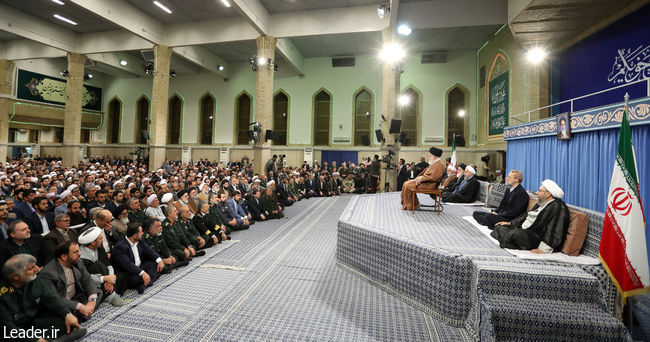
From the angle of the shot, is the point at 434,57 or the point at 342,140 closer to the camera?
the point at 434,57

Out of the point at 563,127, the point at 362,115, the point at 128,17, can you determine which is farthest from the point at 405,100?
the point at 128,17

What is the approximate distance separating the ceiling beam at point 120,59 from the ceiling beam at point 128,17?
4084 millimetres

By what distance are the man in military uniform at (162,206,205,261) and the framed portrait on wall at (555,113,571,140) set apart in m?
5.32

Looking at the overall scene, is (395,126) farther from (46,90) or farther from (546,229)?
(46,90)

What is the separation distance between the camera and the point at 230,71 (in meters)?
15.2

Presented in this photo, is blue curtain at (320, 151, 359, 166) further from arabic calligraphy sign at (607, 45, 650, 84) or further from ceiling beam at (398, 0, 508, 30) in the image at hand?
arabic calligraphy sign at (607, 45, 650, 84)

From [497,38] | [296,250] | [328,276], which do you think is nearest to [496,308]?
[328,276]

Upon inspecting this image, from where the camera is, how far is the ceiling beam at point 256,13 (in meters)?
8.58

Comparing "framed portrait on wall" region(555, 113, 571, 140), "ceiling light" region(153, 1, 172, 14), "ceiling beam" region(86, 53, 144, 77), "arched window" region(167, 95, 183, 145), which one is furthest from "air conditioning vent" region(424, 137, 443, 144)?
"ceiling beam" region(86, 53, 144, 77)

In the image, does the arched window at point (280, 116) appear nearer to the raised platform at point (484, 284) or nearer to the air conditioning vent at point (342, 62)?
the air conditioning vent at point (342, 62)

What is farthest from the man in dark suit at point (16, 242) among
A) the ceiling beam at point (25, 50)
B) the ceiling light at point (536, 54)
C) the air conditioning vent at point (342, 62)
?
the ceiling beam at point (25, 50)

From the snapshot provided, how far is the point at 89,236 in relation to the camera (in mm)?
2570

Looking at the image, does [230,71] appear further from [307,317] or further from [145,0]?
[307,317]

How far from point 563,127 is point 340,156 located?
963 cm
